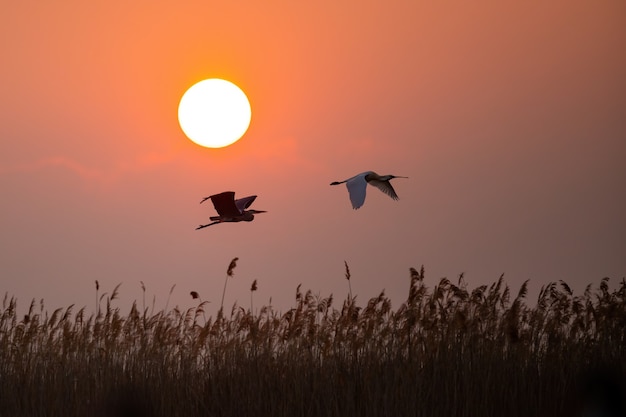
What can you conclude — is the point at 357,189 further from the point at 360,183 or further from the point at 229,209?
the point at 229,209

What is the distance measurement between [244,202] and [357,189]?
0.94 m

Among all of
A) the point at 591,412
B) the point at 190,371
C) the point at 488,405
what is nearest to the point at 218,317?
the point at 190,371

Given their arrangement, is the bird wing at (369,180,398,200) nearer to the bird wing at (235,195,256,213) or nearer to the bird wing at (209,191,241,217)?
the bird wing at (235,195,256,213)

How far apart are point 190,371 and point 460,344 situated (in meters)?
2.34

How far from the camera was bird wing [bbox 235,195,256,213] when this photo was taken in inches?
250

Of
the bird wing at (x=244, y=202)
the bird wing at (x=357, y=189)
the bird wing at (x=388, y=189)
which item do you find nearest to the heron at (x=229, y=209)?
the bird wing at (x=244, y=202)

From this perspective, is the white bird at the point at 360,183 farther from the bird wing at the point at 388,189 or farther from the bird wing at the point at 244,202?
the bird wing at the point at 244,202

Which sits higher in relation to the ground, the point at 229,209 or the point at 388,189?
the point at 388,189

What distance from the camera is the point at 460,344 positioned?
7199 mm

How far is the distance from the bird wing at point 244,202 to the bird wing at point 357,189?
824 millimetres

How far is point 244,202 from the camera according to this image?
647 centimetres

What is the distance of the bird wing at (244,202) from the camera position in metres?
6.36

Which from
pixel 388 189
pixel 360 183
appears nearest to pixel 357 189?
pixel 360 183

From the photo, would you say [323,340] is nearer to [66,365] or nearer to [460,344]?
[460,344]
